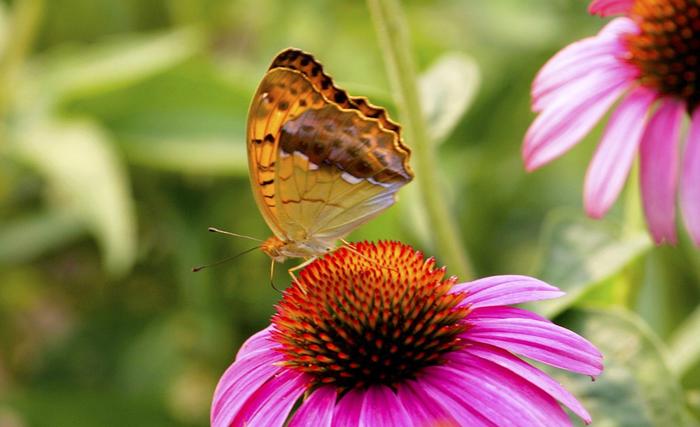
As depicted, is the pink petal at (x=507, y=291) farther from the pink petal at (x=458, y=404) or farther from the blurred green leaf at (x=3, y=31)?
the blurred green leaf at (x=3, y=31)

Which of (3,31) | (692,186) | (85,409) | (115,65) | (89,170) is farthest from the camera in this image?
(3,31)

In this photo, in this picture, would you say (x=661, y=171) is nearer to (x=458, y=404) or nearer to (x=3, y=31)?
(x=458, y=404)

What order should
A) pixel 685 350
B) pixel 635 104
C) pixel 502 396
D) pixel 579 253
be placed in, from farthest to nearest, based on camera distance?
pixel 685 350 → pixel 579 253 → pixel 635 104 → pixel 502 396

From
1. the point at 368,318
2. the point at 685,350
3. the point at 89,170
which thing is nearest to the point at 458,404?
the point at 368,318

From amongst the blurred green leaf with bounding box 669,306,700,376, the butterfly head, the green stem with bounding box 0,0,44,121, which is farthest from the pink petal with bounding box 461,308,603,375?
the green stem with bounding box 0,0,44,121

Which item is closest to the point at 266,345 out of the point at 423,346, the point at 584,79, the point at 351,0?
the point at 423,346
